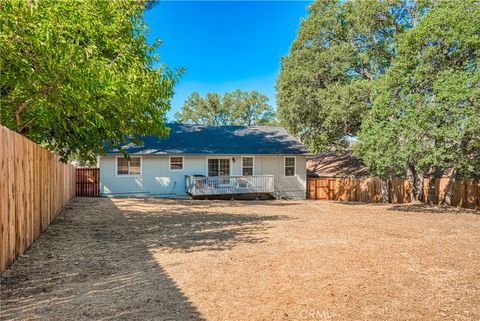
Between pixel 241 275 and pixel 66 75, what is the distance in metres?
5.08

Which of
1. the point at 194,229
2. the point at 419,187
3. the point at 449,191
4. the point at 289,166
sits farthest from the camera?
the point at 289,166

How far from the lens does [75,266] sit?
234 inches

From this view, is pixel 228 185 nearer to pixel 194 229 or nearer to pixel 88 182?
pixel 88 182

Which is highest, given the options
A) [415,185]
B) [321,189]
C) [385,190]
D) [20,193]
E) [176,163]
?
[176,163]

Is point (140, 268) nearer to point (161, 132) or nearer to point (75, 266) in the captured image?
point (75, 266)

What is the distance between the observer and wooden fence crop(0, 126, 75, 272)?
5.07 metres

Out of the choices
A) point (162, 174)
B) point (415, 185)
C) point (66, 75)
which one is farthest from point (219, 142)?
point (66, 75)

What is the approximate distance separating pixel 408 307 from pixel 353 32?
22.6 m

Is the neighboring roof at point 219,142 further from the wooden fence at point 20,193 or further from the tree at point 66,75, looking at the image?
the wooden fence at point 20,193

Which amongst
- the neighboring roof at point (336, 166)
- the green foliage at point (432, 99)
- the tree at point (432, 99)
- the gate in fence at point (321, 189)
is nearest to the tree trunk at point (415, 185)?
the tree at point (432, 99)

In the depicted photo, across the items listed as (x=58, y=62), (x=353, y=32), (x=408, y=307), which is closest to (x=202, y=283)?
(x=408, y=307)

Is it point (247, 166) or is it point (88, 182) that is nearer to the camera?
point (88, 182)

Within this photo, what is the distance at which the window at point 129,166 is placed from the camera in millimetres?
21906

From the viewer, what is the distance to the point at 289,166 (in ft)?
81.3
